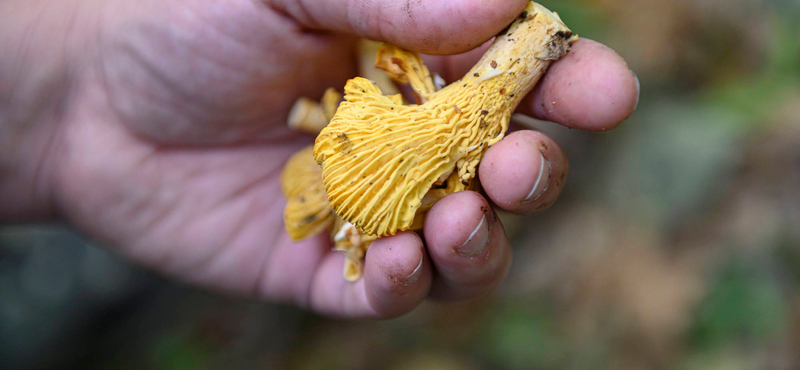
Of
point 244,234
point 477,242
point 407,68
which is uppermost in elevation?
point 407,68

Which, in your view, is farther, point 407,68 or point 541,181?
point 407,68

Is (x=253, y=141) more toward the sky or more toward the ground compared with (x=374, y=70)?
more toward the ground

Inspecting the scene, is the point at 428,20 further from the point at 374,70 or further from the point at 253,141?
the point at 253,141

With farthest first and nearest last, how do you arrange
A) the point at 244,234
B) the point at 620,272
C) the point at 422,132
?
1. the point at 620,272
2. the point at 244,234
3. the point at 422,132

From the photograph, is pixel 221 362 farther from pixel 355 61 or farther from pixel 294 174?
pixel 355 61

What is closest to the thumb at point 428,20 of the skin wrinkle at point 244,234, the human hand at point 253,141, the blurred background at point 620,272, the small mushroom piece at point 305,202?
the human hand at point 253,141

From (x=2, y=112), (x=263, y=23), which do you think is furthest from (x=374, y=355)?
(x=2, y=112)

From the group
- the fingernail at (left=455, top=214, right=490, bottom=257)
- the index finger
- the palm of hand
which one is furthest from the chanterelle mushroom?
the palm of hand

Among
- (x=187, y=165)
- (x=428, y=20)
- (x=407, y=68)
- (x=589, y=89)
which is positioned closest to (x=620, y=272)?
(x=589, y=89)
